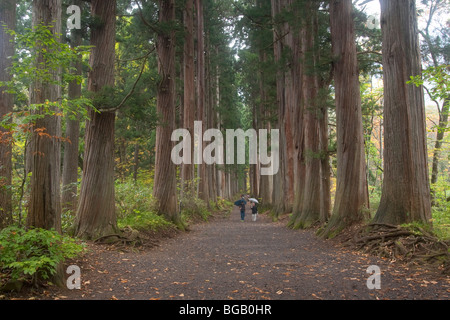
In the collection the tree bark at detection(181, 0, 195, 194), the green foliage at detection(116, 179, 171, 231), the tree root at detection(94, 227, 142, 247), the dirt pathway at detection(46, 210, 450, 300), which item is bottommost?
the dirt pathway at detection(46, 210, 450, 300)

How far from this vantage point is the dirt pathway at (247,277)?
15.6 ft

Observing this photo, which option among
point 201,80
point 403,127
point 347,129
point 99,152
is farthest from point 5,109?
point 201,80

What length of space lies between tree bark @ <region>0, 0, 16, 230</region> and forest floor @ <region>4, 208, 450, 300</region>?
1524 millimetres

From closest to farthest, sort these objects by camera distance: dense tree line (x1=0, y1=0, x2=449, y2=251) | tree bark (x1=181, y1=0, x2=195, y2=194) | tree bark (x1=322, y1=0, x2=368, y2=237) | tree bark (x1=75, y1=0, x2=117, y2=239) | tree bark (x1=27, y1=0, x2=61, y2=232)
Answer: tree bark (x1=27, y1=0, x2=61, y2=232) → dense tree line (x1=0, y1=0, x2=449, y2=251) → tree bark (x1=75, y1=0, x2=117, y2=239) → tree bark (x1=322, y1=0, x2=368, y2=237) → tree bark (x1=181, y1=0, x2=195, y2=194)

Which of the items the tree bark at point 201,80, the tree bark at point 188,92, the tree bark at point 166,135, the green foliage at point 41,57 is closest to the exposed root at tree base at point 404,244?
the green foliage at point 41,57

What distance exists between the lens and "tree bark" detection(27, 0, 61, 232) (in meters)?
5.22

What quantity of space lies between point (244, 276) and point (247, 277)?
105 mm

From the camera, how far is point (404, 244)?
6992 mm

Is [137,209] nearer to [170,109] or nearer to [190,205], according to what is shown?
[170,109]

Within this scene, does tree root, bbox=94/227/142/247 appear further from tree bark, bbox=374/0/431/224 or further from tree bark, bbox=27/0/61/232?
tree bark, bbox=374/0/431/224

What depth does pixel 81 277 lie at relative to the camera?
17.9 feet

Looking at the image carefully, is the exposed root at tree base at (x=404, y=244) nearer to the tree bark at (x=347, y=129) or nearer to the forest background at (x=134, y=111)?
the forest background at (x=134, y=111)

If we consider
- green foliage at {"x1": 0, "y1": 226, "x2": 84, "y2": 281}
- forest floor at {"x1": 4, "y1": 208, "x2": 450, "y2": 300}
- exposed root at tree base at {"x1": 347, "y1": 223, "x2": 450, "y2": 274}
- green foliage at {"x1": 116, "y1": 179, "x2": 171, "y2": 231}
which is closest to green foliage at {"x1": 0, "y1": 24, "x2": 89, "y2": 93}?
green foliage at {"x1": 0, "y1": 226, "x2": 84, "y2": 281}
